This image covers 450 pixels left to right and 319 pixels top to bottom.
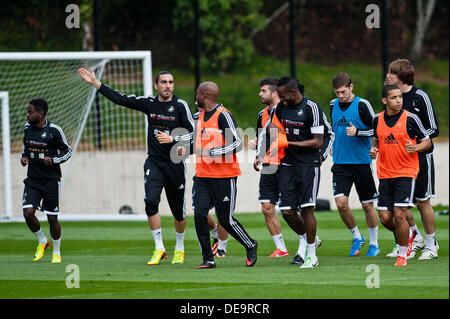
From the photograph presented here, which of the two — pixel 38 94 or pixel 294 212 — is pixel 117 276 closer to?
pixel 294 212

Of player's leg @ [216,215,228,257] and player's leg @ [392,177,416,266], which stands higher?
player's leg @ [392,177,416,266]

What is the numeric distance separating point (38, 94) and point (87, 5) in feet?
12.9

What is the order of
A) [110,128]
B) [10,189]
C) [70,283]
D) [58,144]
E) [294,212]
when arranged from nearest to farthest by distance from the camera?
[70,283] → [294,212] → [58,144] → [10,189] → [110,128]

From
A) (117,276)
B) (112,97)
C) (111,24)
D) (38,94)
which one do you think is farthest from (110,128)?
(117,276)

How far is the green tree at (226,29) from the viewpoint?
22609 mm

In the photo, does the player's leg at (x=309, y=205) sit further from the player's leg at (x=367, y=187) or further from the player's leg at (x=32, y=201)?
the player's leg at (x=32, y=201)

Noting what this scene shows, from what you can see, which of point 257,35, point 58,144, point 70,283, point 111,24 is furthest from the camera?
point 257,35

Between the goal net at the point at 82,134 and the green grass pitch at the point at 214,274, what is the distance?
3.79m

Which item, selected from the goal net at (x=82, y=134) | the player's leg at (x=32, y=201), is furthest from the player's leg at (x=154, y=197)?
the goal net at (x=82, y=134)

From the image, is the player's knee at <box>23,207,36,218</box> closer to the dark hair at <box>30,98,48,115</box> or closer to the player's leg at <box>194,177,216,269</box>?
the dark hair at <box>30,98,48,115</box>

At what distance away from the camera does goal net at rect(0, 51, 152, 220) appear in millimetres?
16953

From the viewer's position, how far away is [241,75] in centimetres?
2373

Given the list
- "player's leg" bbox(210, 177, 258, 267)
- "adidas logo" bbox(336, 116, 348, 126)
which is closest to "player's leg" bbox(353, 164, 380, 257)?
"adidas logo" bbox(336, 116, 348, 126)

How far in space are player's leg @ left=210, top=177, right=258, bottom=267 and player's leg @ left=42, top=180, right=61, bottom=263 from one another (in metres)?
2.45
